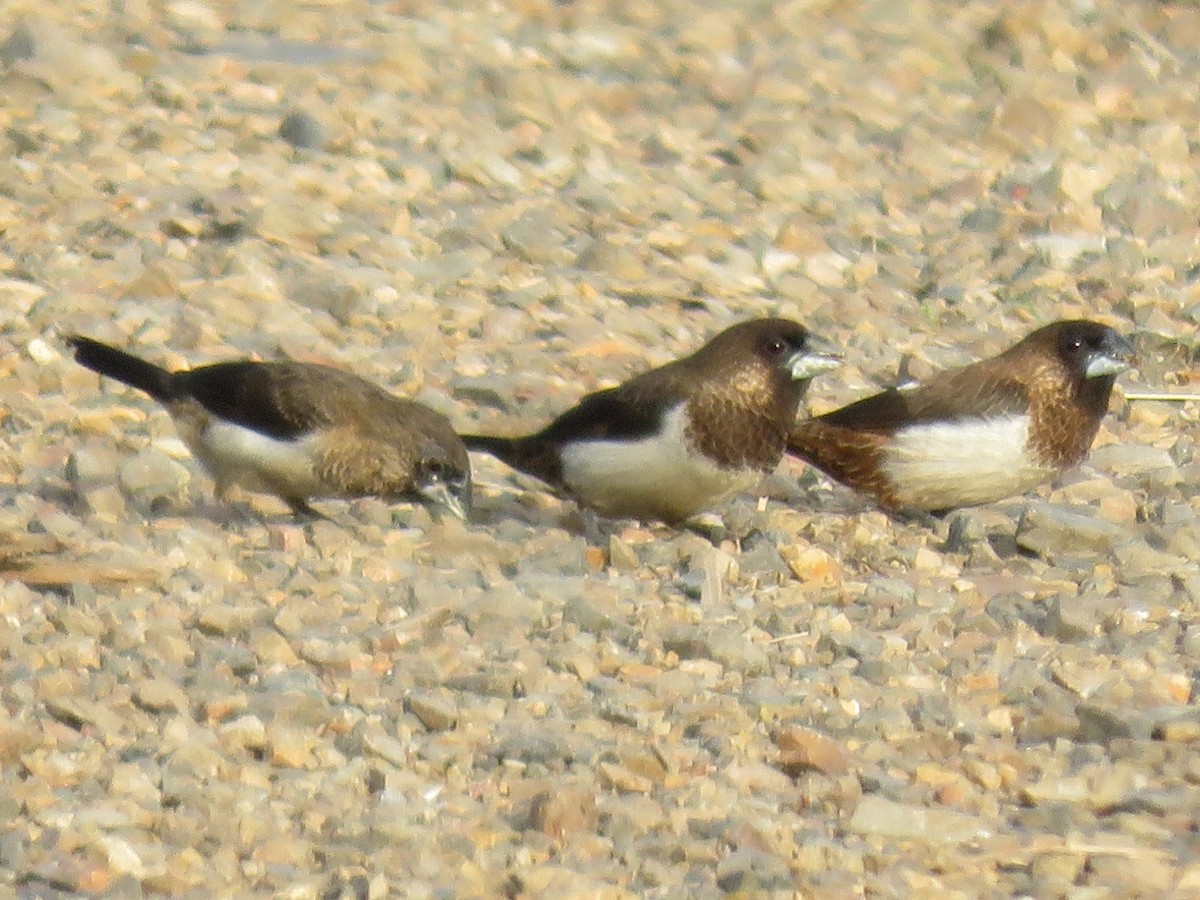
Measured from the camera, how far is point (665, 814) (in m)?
4.80

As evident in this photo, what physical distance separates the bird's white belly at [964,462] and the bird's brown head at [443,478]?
1321 millimetres

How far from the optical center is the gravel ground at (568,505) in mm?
4758

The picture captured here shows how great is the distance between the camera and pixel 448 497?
674 cm

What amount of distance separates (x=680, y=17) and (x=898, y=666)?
→ 253 inches

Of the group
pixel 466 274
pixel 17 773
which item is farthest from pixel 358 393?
pixel 17 773

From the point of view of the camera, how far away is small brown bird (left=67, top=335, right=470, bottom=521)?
6.73 meters

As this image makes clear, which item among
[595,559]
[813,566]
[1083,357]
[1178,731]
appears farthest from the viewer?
[1083,357]

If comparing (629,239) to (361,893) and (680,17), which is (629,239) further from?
(361,893)

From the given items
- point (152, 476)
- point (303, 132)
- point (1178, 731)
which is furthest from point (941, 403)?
point (303, 132)

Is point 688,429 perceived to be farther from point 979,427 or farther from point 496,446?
point 979,427

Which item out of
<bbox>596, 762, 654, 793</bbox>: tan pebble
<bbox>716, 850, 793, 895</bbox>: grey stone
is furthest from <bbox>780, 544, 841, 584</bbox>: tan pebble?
<bbox>716, 850, 793, 895</bbox>: grey stone

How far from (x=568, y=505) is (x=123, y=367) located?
4.52 feet

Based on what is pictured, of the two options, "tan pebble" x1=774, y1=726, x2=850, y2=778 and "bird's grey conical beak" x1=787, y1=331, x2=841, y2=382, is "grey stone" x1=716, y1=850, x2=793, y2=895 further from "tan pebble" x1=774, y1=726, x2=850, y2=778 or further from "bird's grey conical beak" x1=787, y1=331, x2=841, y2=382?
"bird's grey conical beak" x1=787, y1=331, x2=841, y2=382

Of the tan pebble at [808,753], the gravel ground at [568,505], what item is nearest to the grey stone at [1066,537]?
the gravel ground at [568,505]
